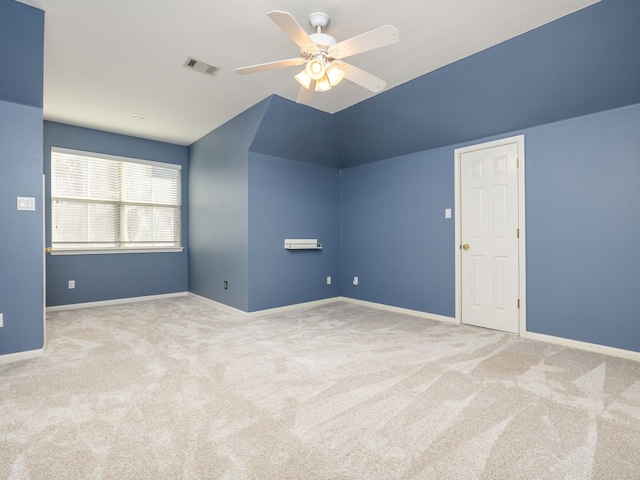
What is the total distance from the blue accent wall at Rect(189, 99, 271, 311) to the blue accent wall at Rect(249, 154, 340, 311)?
171 millimetres

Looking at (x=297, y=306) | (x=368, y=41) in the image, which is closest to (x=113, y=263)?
(x=297, y=306)

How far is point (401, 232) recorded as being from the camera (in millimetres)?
4852

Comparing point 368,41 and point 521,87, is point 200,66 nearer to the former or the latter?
point 368,41

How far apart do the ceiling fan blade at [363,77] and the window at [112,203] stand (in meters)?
4.52

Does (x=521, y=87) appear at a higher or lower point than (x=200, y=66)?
lower

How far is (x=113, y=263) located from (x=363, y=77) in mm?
4961

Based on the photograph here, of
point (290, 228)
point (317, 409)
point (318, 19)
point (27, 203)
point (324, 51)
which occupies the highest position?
point (318, 19)

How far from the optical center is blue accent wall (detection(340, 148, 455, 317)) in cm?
438

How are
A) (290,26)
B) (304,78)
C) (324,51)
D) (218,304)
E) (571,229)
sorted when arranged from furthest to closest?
1. (218,304)
2. (571,229)
3. (304,78)
4. (324,51)
5. (290,26)

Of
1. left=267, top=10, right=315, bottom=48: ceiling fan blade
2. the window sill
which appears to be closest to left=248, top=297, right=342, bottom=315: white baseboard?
the window sill

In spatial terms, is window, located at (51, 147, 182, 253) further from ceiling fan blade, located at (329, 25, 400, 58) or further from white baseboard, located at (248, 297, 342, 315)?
ceiling fan blade, located at (329, 25, 400, 58)

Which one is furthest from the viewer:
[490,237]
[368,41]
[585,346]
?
[490,237]

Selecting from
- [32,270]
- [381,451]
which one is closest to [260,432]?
[381,451]

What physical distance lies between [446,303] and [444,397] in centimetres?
222
